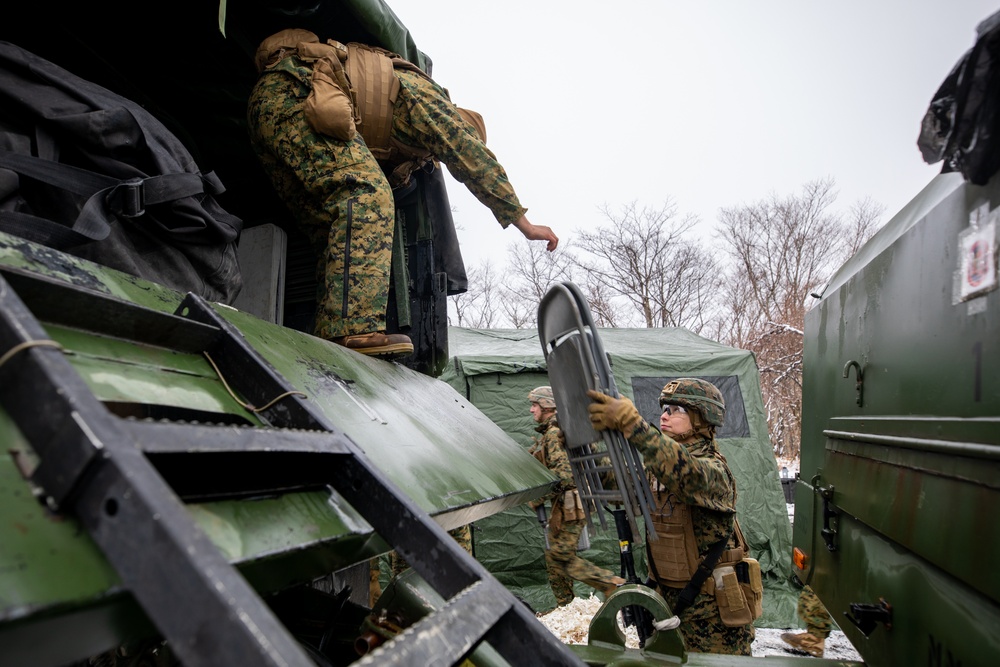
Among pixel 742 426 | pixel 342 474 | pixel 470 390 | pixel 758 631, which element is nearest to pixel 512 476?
pixel 342 474

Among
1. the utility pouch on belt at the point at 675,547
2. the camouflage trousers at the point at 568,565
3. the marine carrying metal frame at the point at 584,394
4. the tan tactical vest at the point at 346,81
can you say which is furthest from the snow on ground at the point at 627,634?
the tan tactical vest at the point at 346,81

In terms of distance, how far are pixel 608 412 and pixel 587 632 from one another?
7.08 ft

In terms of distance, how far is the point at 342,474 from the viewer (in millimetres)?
1365

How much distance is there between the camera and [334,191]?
2.77m

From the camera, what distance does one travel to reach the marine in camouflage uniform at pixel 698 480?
3408 mm

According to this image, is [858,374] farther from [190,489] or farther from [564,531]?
[564,531]

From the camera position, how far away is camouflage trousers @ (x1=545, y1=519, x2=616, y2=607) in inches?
220

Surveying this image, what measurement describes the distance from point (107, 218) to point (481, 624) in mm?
1549

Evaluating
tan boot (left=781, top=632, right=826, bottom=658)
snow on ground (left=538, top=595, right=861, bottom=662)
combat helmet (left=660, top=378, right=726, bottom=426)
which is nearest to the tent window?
snow on ground (left=538, top=595, right=861, bottom=662)

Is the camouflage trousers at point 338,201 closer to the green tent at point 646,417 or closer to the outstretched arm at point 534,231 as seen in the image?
the outstretched arm at point 534,231

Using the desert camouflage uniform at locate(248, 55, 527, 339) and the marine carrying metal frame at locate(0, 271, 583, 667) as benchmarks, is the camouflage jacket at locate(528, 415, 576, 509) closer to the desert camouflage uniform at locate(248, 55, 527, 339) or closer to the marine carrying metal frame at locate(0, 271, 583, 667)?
the desert camouflage uniform at locate(248, 55, 527, 339)

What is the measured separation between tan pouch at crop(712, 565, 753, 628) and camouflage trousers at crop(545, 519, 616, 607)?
179cm

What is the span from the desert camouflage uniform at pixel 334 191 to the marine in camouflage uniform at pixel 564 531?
3189 millimetres

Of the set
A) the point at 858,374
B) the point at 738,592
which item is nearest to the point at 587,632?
the point at 738,592
